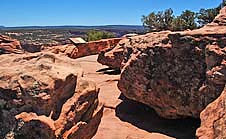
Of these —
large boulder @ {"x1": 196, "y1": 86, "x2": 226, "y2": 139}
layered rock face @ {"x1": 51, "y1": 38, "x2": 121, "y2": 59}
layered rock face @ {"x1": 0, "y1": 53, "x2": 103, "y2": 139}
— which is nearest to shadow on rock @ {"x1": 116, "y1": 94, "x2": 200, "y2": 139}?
layered rock face @ {"x1": 0, "y1": 53, "x2": 103, "y2": 139}

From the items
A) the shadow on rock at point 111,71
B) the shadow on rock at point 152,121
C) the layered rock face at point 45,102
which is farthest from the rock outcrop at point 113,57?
the layered rock face at point 45,102

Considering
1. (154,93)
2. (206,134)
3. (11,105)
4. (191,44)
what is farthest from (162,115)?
(11,105)

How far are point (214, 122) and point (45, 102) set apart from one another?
2.89 meters

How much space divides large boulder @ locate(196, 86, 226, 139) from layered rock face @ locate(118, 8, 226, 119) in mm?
864

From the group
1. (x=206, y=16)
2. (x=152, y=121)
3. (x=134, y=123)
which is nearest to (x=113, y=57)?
(x=152, y=121)

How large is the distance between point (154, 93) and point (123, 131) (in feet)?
3.75

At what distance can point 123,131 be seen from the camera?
8.09 metres

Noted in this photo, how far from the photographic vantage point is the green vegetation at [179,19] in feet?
86.2

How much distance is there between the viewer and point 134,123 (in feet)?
28.3

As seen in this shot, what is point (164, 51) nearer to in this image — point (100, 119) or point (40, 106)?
point (100, 119)

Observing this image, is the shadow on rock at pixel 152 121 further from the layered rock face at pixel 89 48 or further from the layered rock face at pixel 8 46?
the layered rock face at pixel 8 46

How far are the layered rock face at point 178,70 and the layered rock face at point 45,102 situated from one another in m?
1.50

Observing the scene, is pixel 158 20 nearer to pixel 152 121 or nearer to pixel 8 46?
pixel 8 46

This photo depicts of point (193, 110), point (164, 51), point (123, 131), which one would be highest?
point (164, 51)
